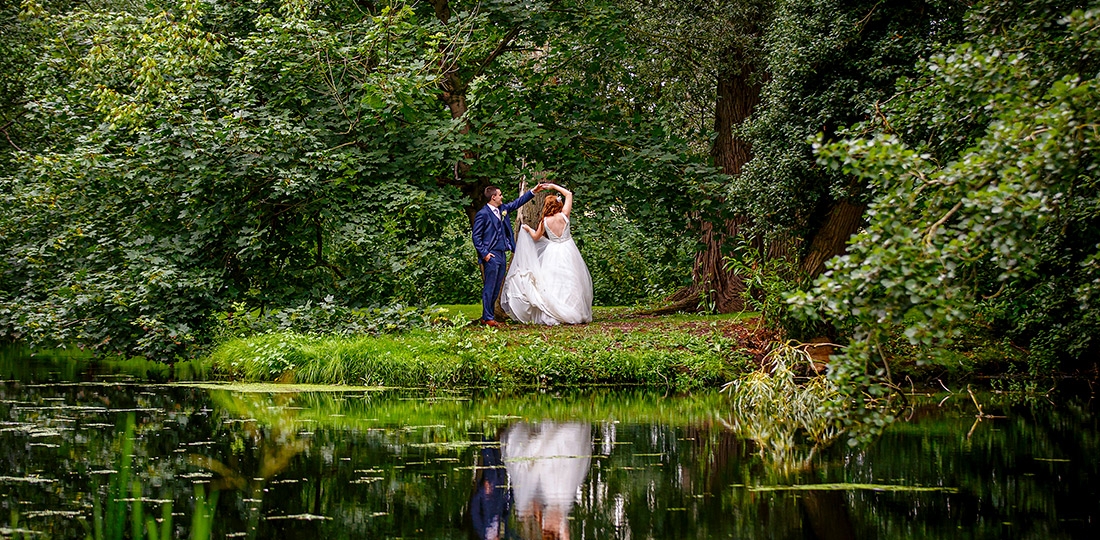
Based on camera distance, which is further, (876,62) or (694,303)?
(694,303)

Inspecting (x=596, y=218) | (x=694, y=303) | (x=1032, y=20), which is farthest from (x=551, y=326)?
(x=1032, y=20)

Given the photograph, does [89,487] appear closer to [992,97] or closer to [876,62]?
[992,97]

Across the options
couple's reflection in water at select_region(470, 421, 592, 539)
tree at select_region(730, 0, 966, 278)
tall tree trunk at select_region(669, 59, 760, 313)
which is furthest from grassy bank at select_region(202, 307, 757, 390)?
couple's reflection in water at select_region(470, 421, 592, 539)

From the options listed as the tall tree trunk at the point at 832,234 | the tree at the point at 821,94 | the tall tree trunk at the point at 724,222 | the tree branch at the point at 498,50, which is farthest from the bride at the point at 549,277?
the tall tree trunk at the point at 832,234

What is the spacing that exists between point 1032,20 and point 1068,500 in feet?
11.2

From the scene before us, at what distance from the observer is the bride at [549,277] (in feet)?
54.6

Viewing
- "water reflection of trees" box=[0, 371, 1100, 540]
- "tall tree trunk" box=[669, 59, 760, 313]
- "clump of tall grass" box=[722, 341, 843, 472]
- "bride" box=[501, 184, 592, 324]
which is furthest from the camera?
"tall tree trunk" box=[669, 59, 760, 313]

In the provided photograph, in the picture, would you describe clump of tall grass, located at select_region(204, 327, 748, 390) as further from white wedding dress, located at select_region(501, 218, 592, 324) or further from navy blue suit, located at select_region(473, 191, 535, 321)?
white wedding dress, located at select_region(501, 218, 592, 324)

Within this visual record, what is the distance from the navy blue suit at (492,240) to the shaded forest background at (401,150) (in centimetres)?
59

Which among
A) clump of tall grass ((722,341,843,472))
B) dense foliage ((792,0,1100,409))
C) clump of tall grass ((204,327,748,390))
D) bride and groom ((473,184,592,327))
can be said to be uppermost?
bride and groom ((473,184,592,327))

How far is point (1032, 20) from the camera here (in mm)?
7598

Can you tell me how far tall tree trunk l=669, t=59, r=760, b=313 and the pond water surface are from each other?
25.1 feet

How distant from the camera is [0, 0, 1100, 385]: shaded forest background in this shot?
42.6ft

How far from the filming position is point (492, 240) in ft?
53.1
